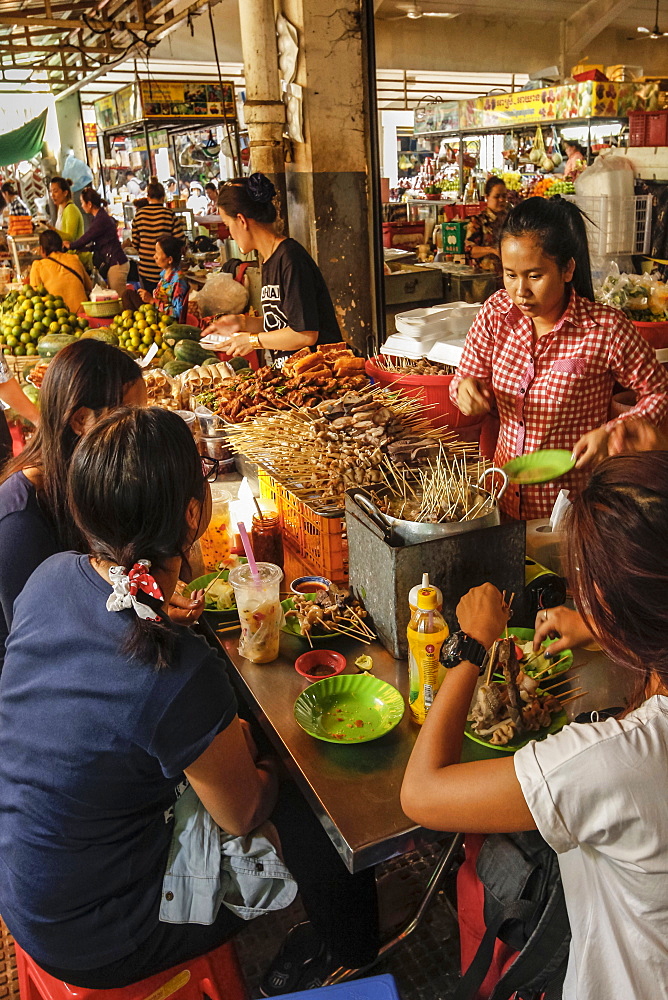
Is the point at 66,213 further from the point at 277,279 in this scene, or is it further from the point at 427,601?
the point at 427,601

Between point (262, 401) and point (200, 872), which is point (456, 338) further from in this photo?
point (200, 872)

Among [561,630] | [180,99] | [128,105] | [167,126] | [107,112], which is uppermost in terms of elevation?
[107,112]

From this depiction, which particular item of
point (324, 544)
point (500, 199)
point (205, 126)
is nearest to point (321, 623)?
point (324, 544)

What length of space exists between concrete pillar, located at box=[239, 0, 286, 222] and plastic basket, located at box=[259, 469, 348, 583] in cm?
377

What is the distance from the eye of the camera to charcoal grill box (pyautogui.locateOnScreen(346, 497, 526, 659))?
1833 mm

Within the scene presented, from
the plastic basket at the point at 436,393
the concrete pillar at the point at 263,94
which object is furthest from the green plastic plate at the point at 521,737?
the concrete pillar at the point at 263,94

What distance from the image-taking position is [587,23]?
48.9 ft

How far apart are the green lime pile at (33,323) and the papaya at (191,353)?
1219 millimetres

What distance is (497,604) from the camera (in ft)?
5.42

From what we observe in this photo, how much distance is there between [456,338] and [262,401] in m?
1.38

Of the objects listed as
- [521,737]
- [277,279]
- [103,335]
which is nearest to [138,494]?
[521,737]

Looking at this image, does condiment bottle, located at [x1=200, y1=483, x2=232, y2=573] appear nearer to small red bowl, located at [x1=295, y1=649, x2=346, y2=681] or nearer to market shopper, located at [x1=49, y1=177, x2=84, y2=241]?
small red bowl, located at [x1=295, y1=649, x2=346, y2=681]

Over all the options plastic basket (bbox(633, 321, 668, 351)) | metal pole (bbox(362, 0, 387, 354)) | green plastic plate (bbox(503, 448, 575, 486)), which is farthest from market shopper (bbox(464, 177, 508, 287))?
green plastic plate (bbox(503, 448, 575, 486))

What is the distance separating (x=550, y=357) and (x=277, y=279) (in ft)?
5.88
